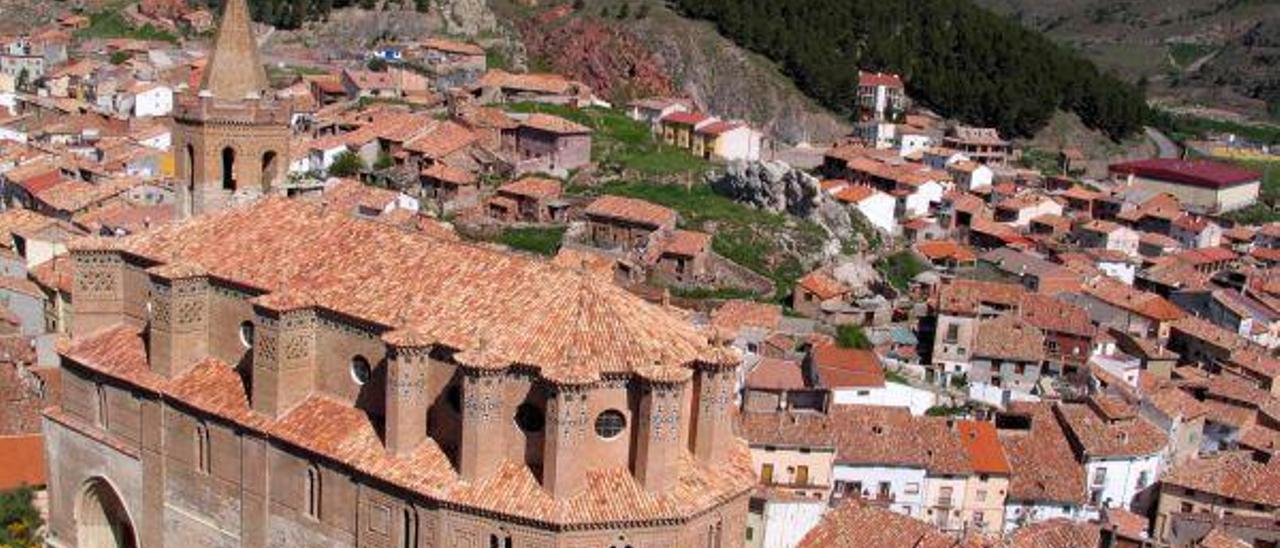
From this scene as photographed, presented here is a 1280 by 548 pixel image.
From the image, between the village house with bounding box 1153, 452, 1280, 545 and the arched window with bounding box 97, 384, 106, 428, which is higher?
the arched window with bounding box 97, 384, 106, 428

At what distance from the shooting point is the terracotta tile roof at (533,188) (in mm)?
61312

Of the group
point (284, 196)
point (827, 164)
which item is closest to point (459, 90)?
point (827, 164)

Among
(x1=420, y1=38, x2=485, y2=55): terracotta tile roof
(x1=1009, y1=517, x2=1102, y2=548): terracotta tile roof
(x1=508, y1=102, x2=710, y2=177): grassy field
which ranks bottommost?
(x1=1009, y1=517, x2=1102, y2=548): terracotta tile roof

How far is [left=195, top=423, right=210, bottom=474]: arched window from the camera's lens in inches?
1043

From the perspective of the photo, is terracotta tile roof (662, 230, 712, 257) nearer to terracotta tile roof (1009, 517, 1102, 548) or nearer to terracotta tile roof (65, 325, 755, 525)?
terracotta tile roof (1009, 517, 1102, 548)

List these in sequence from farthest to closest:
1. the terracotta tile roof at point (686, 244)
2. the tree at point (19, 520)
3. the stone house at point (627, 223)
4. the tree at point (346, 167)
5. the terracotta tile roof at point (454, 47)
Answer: the terracotta tile roof at point (454, 47) < the tree at point (346, 167) < the stone house at point (627, 223) < the terracotta tile roof at point (686, 244) < the tree at point (19, 520)

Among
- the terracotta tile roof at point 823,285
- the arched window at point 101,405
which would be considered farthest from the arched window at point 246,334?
the terracotta tile roof at point 823,285

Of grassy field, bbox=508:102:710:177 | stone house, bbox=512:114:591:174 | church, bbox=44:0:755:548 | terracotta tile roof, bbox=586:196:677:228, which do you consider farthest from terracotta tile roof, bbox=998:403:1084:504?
stone house, bbox=512:114:591:174

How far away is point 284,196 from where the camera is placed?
30.0 meters

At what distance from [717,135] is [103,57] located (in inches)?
1550

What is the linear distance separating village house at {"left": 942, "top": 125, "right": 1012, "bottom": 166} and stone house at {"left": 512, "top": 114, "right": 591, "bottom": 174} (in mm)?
32558

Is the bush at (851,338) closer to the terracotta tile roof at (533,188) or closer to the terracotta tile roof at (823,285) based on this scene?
the terracotta tile roof at (823,285)

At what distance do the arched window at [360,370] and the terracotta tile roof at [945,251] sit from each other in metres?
43.3

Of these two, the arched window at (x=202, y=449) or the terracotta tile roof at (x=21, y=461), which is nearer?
the arched window at (x=202, y=449)
